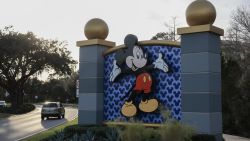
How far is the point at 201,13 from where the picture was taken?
13.9 m

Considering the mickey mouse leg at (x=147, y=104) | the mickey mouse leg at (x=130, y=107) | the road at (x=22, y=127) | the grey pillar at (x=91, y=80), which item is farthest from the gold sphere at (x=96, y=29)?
the road at (x=22, y=127)

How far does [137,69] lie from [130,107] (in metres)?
1.44

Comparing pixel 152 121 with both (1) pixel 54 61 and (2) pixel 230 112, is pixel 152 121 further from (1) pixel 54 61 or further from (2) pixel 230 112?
(1) pixel 54 61

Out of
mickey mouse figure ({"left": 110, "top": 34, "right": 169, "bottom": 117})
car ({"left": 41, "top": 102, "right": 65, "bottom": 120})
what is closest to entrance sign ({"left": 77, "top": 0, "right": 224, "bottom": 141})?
mickey mouse figure ({"left": 110, "top": 34, "right": 169, "bottom": 117})

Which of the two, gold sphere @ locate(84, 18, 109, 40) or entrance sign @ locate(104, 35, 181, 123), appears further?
gold sphere @ locate(84, 18, 109, 40)

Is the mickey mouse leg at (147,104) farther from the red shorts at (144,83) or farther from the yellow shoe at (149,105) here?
the red shorts at (144,83)

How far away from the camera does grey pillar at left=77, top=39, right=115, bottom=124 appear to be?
17.3 metres

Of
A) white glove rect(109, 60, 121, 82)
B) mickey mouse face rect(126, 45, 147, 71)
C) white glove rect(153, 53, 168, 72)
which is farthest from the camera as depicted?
white glove rect(109, 60, 121, 82)

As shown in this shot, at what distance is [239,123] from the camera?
74.4 feet

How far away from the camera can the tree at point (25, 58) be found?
54.2 m

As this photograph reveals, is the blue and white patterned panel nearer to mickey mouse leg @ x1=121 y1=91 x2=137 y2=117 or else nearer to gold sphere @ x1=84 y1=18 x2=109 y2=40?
mickey mouse leg @ x1=121 y1=91 x2=137 y2=117

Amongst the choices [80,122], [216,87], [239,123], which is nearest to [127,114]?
[80,122]

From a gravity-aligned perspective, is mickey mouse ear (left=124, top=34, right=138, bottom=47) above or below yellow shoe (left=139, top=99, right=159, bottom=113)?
above

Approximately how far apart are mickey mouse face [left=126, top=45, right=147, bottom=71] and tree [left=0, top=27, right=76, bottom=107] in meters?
39.5
